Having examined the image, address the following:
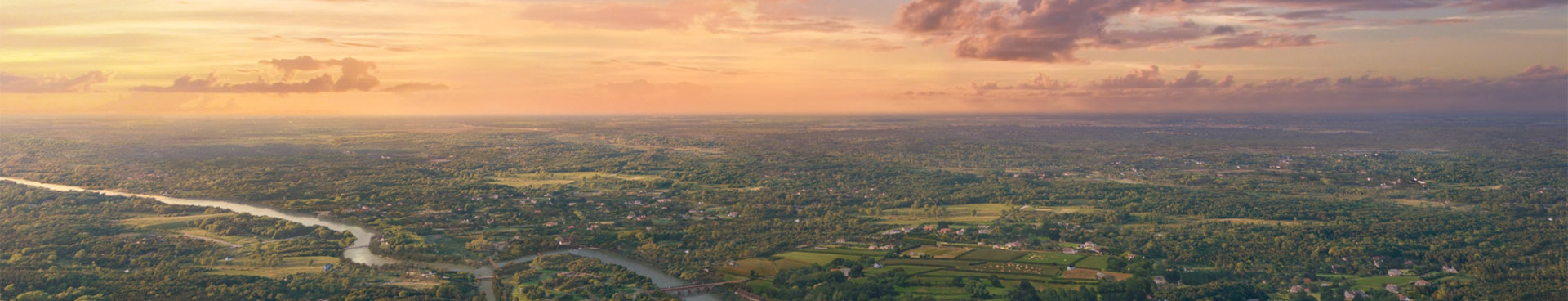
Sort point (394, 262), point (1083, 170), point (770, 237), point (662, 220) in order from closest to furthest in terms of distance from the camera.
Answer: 1. point (394, 262)
2. point (770, 237)
3. point (662, 220)
4. point (1083, 170)

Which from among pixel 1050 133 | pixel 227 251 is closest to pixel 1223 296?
pixel 227 251

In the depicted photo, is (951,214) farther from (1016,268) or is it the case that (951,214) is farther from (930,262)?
(1016,268)

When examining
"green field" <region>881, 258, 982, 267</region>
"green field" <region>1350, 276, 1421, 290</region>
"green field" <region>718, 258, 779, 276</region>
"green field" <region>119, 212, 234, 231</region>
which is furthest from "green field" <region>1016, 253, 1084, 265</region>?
"green field" <region>119, 212, 234, 231</region>

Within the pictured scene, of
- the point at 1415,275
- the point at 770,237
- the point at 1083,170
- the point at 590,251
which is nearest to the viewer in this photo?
the point at 1415,275

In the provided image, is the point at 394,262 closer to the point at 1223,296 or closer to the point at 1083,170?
the point at 1223,296

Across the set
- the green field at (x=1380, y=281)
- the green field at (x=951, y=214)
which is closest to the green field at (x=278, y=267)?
the green field at (x=951, y=214)

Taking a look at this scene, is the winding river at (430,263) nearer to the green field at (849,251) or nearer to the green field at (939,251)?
the green field at (849,251)

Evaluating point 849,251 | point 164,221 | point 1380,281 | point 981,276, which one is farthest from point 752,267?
point 164,221
